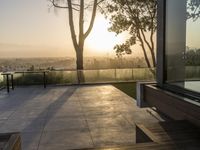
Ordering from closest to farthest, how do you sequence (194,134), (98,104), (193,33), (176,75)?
(194,134) → (193,33) → (176,75) → (98,104)

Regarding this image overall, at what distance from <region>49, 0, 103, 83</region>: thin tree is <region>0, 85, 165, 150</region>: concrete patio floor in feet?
18.1

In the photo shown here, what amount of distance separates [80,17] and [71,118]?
954 centimetres

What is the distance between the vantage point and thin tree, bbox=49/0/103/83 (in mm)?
15707

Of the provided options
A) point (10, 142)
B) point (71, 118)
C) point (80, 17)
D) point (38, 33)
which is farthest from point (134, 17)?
point (10, 142)

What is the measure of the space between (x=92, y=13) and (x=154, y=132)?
1280 centimetres

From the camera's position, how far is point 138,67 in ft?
47.6

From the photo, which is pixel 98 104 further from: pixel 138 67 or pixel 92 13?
pixel 92 13

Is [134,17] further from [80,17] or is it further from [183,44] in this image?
[183,44]

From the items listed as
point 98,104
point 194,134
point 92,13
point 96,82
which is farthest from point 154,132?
point 92,13

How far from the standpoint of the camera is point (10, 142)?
3.07m

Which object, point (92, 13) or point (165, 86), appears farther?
point (92, 13)

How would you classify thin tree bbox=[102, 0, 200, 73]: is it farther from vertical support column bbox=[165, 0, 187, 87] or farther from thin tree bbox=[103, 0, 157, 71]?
vertical support column bbox=[165, 0, 187, 87]

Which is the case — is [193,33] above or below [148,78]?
above

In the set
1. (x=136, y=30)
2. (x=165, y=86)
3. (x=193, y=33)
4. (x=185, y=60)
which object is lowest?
(x=165, y=86)
